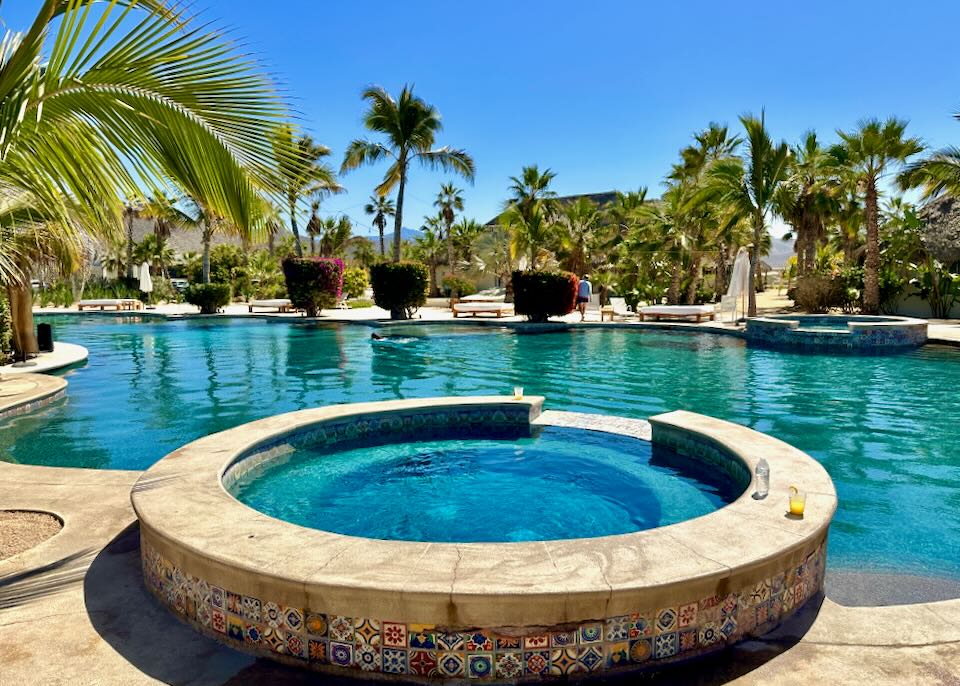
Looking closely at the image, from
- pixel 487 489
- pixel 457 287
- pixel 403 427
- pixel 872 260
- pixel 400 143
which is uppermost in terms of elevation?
pixel 400 143

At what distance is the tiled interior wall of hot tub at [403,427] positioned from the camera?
270 inches

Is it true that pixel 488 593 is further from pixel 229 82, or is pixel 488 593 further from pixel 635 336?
pixel 635 336

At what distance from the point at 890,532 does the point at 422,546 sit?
440 centimetres

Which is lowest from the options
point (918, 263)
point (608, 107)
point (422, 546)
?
point (422, 546)

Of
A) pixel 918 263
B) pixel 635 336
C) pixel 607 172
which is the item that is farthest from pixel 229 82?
pixel 607 172

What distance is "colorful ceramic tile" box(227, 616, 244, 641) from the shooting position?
3.32 metres

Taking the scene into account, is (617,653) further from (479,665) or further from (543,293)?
(543,293)

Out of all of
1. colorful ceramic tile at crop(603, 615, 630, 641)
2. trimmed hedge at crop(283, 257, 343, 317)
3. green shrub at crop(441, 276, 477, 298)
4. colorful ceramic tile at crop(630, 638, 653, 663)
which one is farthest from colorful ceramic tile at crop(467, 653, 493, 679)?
green shrub at crop(441, 276, 477, 298)

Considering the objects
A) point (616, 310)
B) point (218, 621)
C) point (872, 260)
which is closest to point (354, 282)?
point (616, 310)

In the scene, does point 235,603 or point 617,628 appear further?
point 235,603

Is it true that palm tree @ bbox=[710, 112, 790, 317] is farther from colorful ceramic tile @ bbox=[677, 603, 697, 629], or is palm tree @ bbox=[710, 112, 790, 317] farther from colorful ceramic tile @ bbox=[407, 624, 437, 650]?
colorful ceramic tile @ bbox=[407, 624, 437, 650]

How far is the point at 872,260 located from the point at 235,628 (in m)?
27.1

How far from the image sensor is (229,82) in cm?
402

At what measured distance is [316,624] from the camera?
3125 mm
